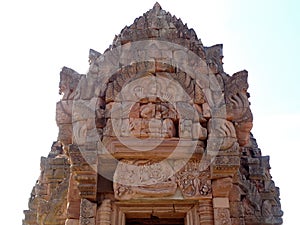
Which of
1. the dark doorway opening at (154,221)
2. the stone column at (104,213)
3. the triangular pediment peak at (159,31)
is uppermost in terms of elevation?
the triangular pediment peak at (159,31)

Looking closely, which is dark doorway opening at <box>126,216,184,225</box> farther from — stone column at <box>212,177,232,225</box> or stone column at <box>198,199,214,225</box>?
stone column at <box>212,177,232,225</box>

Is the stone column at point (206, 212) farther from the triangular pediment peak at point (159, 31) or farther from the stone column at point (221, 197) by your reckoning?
the triangular pediment peak at point (159, 31)

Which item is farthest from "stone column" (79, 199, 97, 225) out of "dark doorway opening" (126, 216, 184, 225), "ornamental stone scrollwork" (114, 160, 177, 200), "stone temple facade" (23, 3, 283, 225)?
"dark doorway opening" (126, 216, 184, 225)

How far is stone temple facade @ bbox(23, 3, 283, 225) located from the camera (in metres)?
6.41

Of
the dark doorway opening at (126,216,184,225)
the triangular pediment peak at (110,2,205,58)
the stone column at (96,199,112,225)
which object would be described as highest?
the triangular pediment peak at (110,2,205,58)

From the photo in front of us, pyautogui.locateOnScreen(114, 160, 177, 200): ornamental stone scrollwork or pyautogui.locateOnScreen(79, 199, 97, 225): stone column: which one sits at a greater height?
pyautogui.locateOnScreen(114, 160, 177, 200): ornamental stone scrollwork

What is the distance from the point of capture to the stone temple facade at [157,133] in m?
6.41

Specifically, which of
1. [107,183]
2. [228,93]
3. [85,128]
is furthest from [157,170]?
[228,93]

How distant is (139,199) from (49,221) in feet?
8.53

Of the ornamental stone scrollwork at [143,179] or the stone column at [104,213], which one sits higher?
the ornamental stone scrollwork at [143,179]

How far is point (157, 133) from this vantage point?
21.9 feet

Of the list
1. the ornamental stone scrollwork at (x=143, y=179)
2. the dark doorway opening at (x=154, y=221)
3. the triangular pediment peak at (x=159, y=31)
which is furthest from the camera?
the triangular pediment peak at (x=159, y=31)

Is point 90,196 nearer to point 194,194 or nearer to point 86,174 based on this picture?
point 86,174

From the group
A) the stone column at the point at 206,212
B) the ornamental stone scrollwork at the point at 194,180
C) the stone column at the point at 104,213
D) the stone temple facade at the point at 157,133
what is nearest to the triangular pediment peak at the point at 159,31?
the stone temple facade at the point at 157,133
